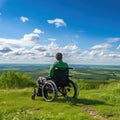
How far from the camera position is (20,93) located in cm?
1970

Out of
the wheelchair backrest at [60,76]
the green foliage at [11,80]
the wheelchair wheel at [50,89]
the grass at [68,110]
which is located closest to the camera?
the grass at [68,110]

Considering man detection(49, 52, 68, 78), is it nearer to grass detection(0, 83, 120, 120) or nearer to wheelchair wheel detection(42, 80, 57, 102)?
wheelchair wheel detection(42, 80, 57, 102)

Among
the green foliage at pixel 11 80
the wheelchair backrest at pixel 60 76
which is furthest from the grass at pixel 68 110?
the green foliage at pixel 11 80

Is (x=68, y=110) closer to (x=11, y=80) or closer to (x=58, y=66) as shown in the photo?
(x=58, y=66)

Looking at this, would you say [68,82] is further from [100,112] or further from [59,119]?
[59,119]

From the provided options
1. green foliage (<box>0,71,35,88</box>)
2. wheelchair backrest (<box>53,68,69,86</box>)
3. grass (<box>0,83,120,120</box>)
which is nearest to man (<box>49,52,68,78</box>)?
wheelchair backrest (<box>53,68,69,86</box>)

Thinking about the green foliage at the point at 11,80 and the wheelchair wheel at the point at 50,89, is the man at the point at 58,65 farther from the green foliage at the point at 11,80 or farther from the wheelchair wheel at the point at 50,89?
the green foliage at the point at 11,80

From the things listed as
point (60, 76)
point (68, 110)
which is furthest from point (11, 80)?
point (68, 110)

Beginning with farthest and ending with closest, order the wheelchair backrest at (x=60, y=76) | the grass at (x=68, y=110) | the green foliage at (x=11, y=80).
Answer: the green foliage at (x=11, y=80) → the wheelchair backrest at (x=60, y=76) → the grass at (x=68, y=110)

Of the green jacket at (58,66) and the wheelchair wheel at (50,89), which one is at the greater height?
the green jacket at (58,66)

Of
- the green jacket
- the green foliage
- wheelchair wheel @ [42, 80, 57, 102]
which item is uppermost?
the green jacket

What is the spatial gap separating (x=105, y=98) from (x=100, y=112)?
4554 mm

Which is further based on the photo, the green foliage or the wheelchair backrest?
the green foliage

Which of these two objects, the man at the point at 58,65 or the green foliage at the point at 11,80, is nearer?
the man at the point at 58,65
